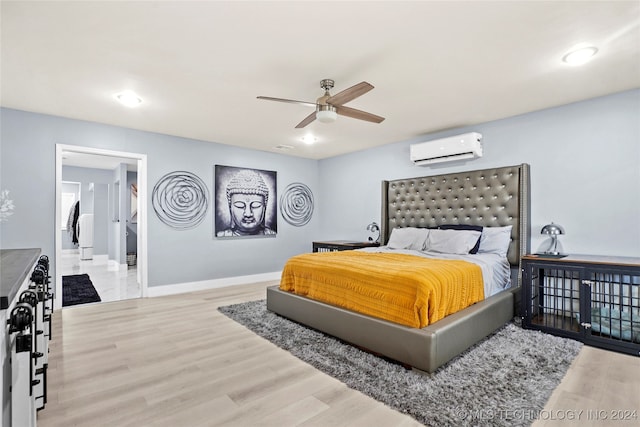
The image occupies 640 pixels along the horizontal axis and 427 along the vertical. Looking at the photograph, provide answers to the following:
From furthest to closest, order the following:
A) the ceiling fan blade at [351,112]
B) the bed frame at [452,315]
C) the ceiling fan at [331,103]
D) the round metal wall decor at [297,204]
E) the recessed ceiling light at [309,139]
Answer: the round metal wall decor at [297,204], the recessed ceiling light at [309,139], the ceiling fan blade at [351,112], the ceiling fan at [331,103], the bed frame at [452,315]

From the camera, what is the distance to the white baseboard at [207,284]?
4732 millimetres

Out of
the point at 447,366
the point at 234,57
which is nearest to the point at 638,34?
the point at 447,366

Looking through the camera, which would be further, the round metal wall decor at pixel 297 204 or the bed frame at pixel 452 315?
the round metal wall decor at pixel 297 204

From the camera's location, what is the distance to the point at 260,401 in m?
2.02

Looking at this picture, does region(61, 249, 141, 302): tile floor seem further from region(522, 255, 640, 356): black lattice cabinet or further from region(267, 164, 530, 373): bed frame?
region(522, 255, 640, 356): black lattice cabinet

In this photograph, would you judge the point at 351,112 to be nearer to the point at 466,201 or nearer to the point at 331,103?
the point at 331,103

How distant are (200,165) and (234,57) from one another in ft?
9.73

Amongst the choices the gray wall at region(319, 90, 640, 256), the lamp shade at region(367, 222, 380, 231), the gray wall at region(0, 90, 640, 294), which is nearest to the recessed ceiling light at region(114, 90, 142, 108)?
the gray wall at region(0, 90, 640, 294)

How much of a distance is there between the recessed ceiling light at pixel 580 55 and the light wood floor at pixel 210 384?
2376 millimetres

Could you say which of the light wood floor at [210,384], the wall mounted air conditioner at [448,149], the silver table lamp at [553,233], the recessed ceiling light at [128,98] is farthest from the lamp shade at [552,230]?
the recessed ceiling light at [128,98]

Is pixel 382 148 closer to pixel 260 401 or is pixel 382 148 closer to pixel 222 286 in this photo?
pixel 222 286

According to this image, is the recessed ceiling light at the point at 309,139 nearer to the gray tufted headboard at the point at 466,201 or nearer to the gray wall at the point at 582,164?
the gray tufted headboard at the point at 466,201

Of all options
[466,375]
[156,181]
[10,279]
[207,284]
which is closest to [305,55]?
[10,279]

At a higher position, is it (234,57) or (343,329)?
(234,57)
